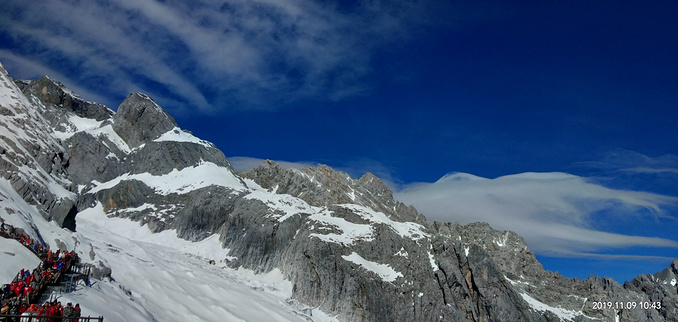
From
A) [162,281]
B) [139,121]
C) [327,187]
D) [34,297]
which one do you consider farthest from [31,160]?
[327,187]

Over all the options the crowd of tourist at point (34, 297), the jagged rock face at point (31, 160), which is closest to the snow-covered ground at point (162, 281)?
the crowd of tourist at point (34, 297)

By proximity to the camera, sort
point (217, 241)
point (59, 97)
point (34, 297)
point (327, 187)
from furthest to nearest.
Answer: point (327, 187) < point (59, 97) < point (217, 241) < point (34, 297)

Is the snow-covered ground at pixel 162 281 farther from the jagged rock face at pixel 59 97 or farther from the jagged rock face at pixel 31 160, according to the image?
the jagged rock face at pixel 59 97

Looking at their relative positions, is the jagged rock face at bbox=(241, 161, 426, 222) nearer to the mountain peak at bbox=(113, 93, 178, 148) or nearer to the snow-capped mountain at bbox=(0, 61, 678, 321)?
the snow-capped mountain at bbox=(0, 61, 678, 321)

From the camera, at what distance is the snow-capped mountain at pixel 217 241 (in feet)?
203

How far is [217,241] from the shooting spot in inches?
4301

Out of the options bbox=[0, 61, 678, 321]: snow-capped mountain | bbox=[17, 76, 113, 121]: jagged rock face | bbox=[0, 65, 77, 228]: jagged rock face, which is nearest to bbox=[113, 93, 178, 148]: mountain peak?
bbox=[0, 61, 678, 321]: snow-capped mountain

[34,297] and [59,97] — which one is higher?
[59,97]

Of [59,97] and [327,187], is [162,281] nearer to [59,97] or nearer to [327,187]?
[327,187]

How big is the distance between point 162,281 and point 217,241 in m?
40.7

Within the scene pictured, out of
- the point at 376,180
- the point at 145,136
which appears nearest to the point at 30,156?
the point at 145,136

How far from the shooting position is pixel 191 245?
4188 inches

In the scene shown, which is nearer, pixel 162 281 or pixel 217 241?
pixel 162 281

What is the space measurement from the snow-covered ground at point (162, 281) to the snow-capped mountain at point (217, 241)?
1.04 ft
